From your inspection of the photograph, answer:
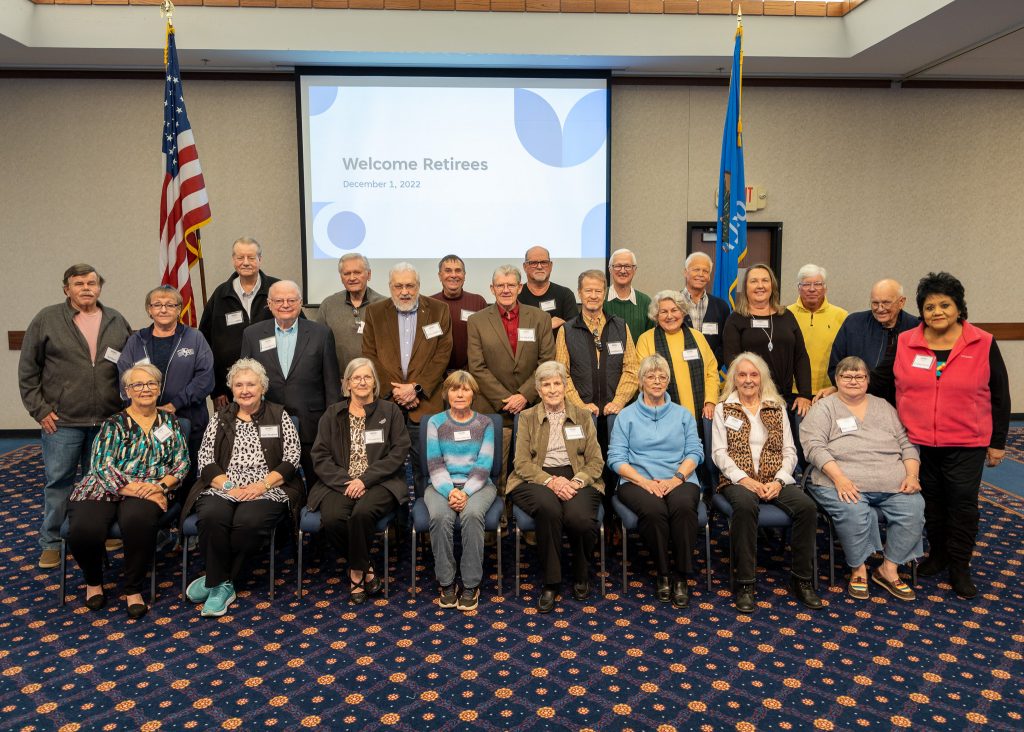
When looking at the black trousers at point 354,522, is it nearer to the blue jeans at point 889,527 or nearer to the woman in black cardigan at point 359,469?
the woman in black cardigan at point 359,469

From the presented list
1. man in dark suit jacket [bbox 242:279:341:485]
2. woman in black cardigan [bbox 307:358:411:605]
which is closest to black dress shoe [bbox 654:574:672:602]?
woman in black cardigan [bbox 307:358:411:605]

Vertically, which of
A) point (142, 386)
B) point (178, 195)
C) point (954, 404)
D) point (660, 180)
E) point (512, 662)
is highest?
point (660, 180)

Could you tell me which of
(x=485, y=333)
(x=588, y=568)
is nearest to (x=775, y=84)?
(x=485, y=333)

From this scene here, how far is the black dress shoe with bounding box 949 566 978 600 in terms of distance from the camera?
3.41 meters

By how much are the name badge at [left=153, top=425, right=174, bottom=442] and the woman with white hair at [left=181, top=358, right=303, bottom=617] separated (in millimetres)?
181

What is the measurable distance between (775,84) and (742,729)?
6193mm

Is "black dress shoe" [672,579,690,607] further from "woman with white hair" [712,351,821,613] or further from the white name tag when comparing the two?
the white name tag

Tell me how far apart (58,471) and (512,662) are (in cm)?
276

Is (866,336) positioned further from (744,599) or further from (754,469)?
(744,599)

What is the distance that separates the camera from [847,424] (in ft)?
11.8

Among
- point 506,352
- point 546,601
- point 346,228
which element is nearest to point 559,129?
point 346,228

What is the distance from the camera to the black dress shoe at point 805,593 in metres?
3.32

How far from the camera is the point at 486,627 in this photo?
3.17m

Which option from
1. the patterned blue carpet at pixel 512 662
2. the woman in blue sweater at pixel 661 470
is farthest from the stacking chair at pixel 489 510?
the woman in blue sweater at pixel 661 470
